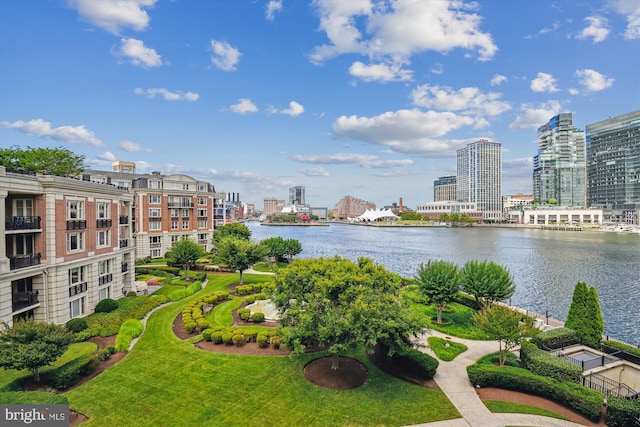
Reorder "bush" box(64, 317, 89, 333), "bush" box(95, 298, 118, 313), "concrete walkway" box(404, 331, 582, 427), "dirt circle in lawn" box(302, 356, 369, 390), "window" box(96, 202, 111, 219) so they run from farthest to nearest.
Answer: "window" box(96, 202, 111, 219), "bush" box(95, 298, 118, 313), "bush" box(64, 317, 89, 333), "dirt circle in lawn" box(302, 356, 369, 390), "concrete walkway" box(404, 331, 582, 427)

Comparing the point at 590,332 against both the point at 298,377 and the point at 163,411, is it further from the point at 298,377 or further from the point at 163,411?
the point at 163,411

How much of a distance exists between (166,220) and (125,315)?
138ft

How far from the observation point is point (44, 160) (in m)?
47.0

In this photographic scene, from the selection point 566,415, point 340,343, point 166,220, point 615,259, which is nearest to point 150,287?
point 166,220

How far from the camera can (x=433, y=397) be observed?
18.3 metres

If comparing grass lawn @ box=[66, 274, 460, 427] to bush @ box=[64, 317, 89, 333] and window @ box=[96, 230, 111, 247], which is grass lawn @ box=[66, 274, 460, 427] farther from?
window @ box=[96, 230, 111, 247]

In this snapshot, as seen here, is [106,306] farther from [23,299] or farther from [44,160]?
[44,160]

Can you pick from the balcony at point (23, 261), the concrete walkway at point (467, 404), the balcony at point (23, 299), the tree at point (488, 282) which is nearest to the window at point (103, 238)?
the balcony at point (23, 261)

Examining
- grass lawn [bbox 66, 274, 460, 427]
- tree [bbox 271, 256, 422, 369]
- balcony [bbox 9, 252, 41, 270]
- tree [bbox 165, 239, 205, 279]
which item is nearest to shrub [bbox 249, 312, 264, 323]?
grass lawn [bbox 66, 274, 460, 427]

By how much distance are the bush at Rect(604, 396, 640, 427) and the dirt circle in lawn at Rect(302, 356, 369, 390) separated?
11393 mm

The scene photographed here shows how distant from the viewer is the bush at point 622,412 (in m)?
15.3

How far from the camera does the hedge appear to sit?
54.0 feet

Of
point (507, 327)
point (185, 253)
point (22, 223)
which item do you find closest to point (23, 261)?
point (22, 223)

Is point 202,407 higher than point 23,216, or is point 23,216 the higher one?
point 23,216
